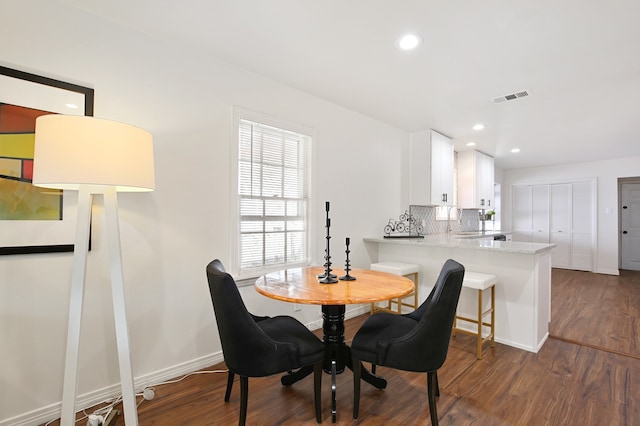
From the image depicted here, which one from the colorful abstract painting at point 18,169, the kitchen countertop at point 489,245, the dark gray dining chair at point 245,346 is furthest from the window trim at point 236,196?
the kitchen countertop at point 489,245

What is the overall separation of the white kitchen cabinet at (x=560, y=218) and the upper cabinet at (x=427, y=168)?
4296 millimetres

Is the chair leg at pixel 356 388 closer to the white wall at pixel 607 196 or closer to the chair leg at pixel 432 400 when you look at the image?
the chair leg at pixel 432 400

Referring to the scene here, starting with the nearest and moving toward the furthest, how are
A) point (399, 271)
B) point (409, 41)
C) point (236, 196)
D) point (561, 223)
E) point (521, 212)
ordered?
1. point (409, 41)
2. point (236, 196)
3. point (399, 271)
4. point (561, 223)
5. point (521, 212)

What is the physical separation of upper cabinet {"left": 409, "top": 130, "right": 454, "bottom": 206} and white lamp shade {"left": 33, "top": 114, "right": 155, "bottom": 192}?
389 cm

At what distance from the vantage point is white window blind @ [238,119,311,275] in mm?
2820

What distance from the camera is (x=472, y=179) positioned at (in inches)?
229

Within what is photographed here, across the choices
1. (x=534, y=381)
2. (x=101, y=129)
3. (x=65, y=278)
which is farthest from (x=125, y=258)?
(x=534, y=381)

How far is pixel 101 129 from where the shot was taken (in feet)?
4.84

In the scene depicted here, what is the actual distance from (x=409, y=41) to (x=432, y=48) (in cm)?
23

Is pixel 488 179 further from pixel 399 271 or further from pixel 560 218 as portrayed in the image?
pixel 399 271

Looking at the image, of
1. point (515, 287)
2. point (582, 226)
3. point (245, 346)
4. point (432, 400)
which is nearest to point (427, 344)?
point (432, 400)

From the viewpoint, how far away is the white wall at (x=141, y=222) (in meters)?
1.78

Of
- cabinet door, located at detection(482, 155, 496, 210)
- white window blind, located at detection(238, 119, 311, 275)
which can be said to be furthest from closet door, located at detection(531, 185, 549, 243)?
white window blind, located at detection(238, 119, 311, 275)

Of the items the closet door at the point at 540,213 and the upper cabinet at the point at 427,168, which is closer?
the upper cabinet at the point at 427,168
